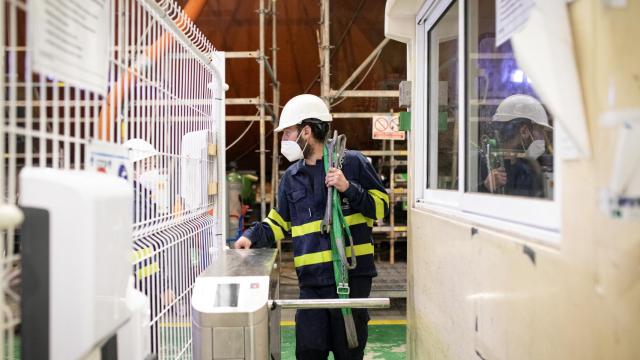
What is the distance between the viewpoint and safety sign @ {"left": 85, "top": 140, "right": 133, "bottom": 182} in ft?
3.03

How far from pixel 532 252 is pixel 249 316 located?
86 cm

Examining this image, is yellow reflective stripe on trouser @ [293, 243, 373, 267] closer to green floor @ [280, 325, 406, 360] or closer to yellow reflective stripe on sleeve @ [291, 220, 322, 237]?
yellow reflective stripe on sleeve @ [291, 220, 322, 237]

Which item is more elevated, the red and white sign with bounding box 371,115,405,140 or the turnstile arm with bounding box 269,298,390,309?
the red and white sign with bounding box 371,115,405,140

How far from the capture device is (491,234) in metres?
1.21

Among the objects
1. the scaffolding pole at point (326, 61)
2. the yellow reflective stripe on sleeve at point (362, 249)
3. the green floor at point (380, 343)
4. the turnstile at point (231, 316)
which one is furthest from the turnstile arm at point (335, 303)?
the scaffolding pole at point (326, 61)

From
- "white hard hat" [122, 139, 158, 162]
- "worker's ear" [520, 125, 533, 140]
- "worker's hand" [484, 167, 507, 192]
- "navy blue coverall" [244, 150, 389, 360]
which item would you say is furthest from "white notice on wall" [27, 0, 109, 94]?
"worker's ear" [520, 125, 533, 140]

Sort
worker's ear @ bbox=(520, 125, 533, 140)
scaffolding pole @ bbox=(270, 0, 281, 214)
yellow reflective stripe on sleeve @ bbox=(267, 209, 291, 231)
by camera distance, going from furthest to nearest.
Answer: scaffolding pole @ bbox=(270, 0, 281, 214), yellow reflective stripe on sleeve @ bbox=(267, 209, 291, 231), worker's ear @ bbox=(520, 125, 533, 140)

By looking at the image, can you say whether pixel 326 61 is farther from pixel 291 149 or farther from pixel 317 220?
pixel 317 220

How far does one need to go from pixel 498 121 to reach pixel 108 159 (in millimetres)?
1635

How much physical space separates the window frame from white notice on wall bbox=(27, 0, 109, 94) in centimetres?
102

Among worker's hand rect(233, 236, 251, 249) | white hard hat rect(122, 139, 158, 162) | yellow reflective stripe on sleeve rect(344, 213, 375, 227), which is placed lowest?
worker's hand rect(233, 236, 251, 249)

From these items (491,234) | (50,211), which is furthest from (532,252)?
(50,211)

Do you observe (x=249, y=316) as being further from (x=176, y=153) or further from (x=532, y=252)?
(x=532, y=252)

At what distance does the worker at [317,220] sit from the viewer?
84.1 inches
